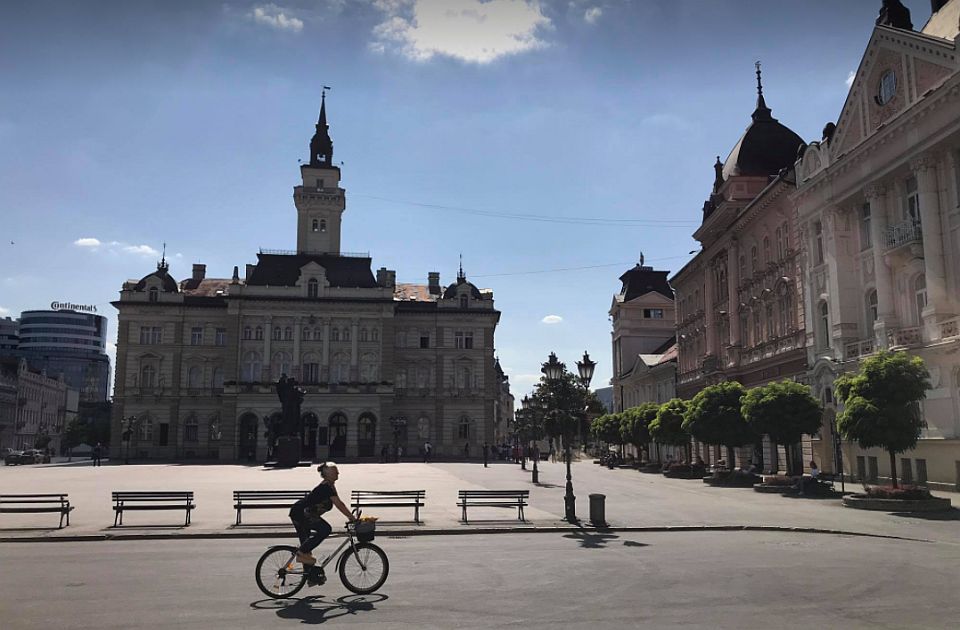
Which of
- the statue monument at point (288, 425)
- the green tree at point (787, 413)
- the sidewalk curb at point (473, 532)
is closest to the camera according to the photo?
the sidewalk curb at point (473, 532)

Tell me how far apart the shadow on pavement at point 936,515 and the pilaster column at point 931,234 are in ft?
31.0

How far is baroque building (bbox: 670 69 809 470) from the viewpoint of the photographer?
42844 millimetres

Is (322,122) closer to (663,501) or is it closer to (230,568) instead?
(663,501)

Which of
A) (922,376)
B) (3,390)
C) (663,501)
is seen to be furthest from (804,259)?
(3,390)

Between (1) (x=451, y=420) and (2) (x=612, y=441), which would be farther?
(1) (x=451, y=420)

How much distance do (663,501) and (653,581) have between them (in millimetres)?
16935

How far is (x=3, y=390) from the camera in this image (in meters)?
122

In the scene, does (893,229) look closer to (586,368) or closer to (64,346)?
(586,368)

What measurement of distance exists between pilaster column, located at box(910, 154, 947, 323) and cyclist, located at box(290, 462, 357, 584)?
2656 cm

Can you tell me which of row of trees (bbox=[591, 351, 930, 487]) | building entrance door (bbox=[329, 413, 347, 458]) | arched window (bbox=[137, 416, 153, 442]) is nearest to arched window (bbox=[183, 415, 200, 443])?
arched window (bbox=[137, 416, 153, 442])

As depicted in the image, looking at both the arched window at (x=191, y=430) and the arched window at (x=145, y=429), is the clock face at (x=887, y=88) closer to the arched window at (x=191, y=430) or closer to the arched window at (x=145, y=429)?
the arched window at (x=191, y=430)

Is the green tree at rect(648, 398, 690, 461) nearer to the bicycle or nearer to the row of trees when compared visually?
the row of trees

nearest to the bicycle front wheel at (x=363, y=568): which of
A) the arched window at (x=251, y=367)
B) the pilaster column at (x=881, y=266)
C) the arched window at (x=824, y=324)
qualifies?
the pilaster column at (x=881, y=266)

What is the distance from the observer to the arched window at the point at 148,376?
278 feet
